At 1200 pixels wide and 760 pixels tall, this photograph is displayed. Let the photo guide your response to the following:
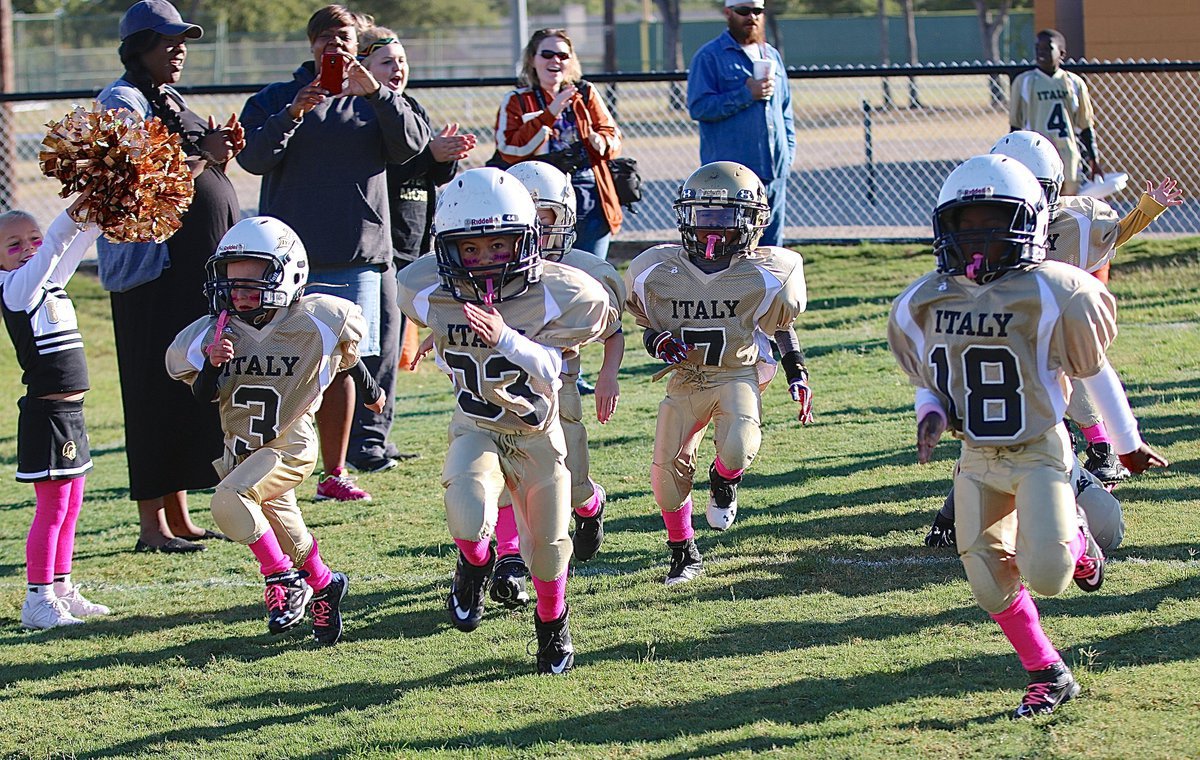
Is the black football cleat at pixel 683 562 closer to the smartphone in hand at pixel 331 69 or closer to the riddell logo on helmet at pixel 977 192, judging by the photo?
the riddell logo on helmet at pixel 977 192

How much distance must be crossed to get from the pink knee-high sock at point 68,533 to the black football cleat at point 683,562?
2360mm

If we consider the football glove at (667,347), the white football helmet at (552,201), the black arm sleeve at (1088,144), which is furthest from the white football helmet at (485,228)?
the black arm sleeve at (1088,144)

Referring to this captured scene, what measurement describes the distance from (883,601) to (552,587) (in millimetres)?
1240

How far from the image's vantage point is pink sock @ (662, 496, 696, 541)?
216 inches

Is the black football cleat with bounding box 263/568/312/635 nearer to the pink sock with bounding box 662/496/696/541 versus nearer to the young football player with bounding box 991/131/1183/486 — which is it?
the pink sock with bounding box 662/496/696/541

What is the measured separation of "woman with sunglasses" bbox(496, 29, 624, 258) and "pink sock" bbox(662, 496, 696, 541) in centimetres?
301

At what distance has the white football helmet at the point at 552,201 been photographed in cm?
547

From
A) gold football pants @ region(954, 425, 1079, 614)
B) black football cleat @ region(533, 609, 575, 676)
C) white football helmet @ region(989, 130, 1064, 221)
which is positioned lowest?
black football cleat @ region(533, 609, 575, 676)

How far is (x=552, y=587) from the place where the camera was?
4691 millimetres

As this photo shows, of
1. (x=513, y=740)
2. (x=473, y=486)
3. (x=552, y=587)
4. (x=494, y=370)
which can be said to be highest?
(x=494, y=370)

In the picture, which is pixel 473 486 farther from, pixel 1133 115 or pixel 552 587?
pixel 1133 115

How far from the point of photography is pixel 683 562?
5.55 metres

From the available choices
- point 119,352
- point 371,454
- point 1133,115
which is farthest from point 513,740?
point 1133,115

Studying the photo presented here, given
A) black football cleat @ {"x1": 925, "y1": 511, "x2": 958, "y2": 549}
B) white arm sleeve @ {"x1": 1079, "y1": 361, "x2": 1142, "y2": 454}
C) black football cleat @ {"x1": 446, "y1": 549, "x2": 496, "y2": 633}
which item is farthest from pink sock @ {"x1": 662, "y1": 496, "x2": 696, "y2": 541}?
white arm sleeve @ {"x1": 1079, "y1": 361, "x2": 1142, "y2": 454}
